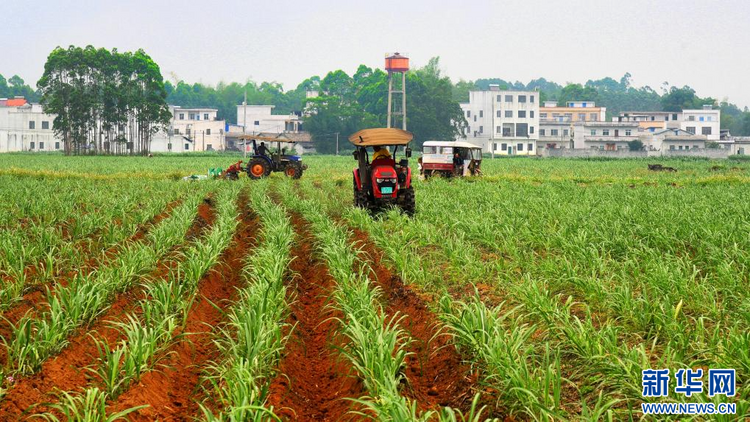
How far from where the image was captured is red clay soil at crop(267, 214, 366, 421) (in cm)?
516

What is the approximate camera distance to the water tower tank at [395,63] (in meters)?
80.6

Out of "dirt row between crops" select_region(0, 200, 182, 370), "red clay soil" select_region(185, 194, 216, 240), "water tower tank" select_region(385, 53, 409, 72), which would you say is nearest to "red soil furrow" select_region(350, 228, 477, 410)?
"dirt row between crops" select_region(0, 200, 182, 370)

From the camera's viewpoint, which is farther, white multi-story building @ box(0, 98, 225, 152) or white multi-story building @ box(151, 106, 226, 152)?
white multi-story building @ box(151, 106, 226, 152)

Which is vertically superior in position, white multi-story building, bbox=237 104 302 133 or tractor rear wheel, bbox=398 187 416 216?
white multi-story building, bbox=237 104 302 133

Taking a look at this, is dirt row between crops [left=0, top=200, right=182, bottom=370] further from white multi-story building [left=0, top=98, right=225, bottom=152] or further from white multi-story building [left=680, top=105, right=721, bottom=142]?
white multi-story building [left=680, top=105, right=721, bottom=142]

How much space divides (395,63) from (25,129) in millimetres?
46144

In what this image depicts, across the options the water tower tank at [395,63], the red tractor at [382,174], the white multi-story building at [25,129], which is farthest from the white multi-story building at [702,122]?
the red tractor at [382,174]

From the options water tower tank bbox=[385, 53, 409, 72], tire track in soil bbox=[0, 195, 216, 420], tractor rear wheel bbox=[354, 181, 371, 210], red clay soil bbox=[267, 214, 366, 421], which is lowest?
red clay soil bbox=[267, 214, 366, 421]

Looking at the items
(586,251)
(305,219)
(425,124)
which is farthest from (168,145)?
(586,251)

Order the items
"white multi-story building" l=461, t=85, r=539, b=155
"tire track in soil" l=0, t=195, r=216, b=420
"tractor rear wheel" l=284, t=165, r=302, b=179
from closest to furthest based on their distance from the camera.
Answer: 1. "tire track in soil" l=0, t=195, r=216, b=420
2. "tractor rear wheel" l=284, t=165, r=302, b=179
3. "white multi-story building" l=461, t=85, r=539, b=155

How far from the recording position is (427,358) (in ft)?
19.4

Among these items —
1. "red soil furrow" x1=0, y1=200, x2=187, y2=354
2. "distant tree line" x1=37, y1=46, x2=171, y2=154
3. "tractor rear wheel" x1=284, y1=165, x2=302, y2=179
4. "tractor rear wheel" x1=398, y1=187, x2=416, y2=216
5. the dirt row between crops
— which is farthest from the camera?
"distant tree line" x1=37, y1=46, x2=171, y2=154

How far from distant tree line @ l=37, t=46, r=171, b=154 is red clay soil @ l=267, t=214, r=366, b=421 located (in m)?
64.8

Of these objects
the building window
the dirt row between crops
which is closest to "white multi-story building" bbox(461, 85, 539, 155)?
the building window
